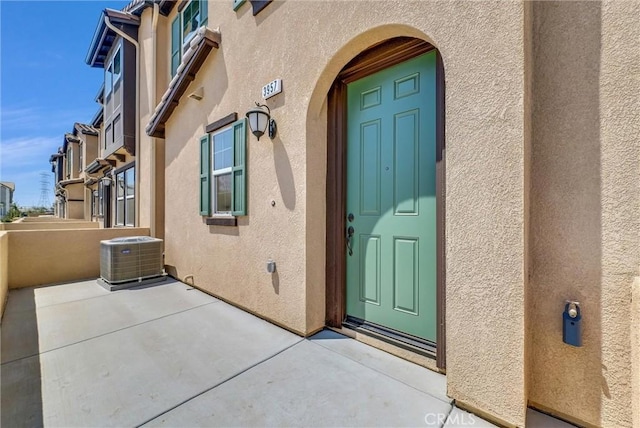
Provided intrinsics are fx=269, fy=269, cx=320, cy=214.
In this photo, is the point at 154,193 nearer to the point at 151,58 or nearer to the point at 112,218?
the point at 151,58

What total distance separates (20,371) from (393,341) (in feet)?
11.5

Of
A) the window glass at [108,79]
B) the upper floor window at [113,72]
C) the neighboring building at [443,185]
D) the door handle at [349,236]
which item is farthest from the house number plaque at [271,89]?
the window glass at [108,79]

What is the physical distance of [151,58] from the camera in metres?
7.37

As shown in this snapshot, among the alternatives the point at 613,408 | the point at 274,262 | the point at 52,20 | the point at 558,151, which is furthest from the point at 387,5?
the point at 52,20

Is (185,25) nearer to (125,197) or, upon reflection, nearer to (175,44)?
(175,44)

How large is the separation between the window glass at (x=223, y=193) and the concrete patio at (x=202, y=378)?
1.81m

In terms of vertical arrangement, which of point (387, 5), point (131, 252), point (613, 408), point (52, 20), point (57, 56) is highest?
point (57, 56)

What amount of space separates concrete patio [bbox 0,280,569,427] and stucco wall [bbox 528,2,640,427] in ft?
1.25

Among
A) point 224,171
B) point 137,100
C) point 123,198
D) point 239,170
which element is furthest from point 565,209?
point 123,198

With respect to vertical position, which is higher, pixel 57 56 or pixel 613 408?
pixel 57 56

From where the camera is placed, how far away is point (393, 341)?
109 inches

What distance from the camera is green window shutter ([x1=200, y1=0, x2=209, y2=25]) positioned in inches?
205

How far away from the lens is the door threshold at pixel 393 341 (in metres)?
2.53

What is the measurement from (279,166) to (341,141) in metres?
0.86
